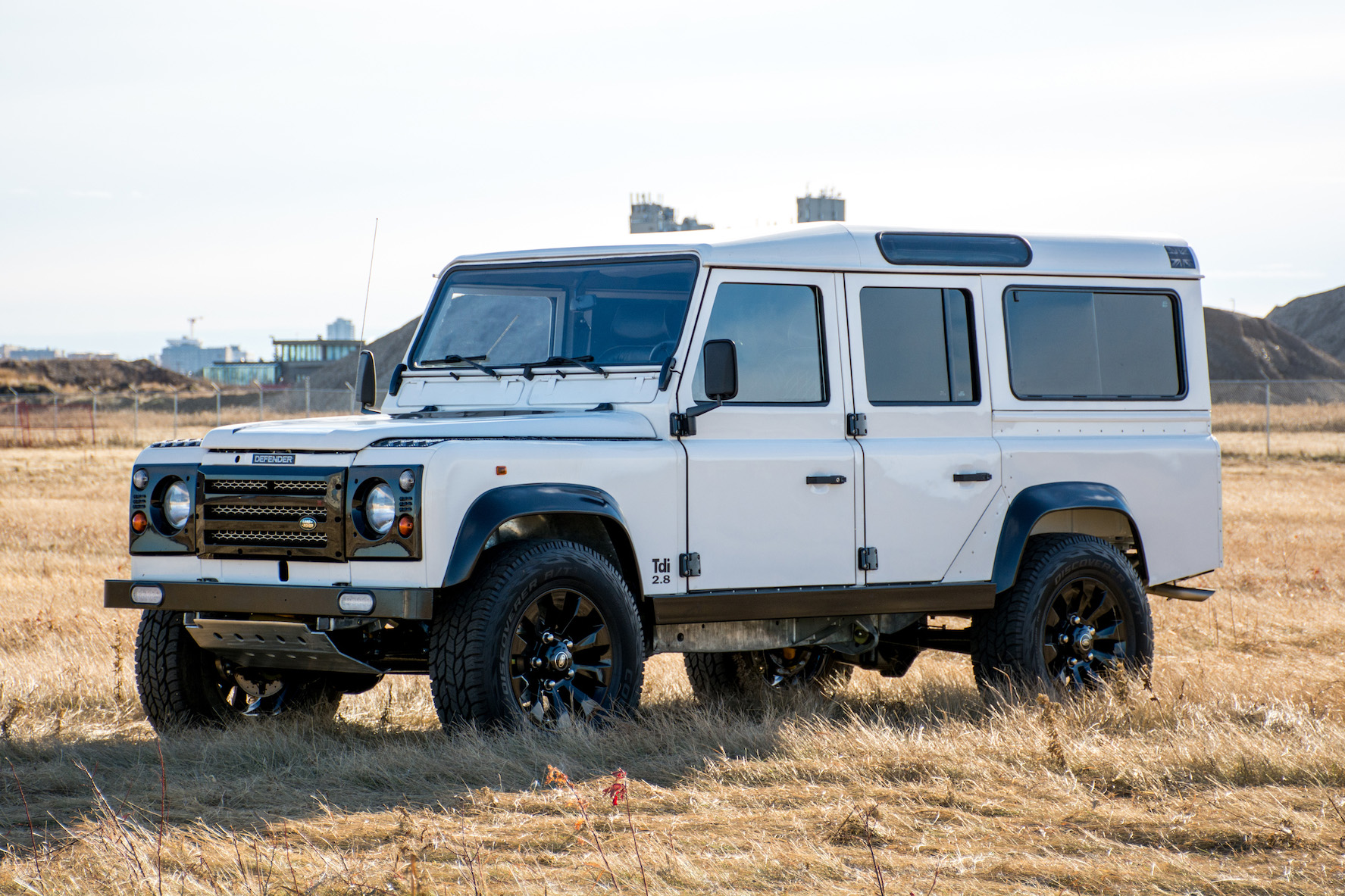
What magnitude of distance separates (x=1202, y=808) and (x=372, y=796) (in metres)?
3.01

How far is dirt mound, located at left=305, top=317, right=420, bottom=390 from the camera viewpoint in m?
70.3

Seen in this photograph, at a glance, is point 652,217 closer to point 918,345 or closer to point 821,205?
point 918,345

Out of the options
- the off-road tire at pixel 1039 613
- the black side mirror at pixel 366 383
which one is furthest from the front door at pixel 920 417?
the black side mirror at pixel 366 383

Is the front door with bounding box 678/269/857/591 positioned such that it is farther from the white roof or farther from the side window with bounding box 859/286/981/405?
the side window with bounding box 859/286/981/405

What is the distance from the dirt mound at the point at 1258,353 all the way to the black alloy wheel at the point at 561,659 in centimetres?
7856

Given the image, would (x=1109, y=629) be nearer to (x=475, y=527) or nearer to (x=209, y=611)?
(x=475, y=527)

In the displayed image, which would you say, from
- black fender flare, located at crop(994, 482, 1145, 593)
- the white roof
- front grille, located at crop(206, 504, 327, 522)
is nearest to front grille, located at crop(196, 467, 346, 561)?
front grille, located at crop(206, 504, 327, 522)

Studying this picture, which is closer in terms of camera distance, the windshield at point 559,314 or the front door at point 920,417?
the windshield at point 559,314

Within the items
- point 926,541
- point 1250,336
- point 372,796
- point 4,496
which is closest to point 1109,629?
point 926,541

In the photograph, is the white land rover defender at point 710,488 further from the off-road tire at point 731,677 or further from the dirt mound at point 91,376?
the dirt mound at point 91,376

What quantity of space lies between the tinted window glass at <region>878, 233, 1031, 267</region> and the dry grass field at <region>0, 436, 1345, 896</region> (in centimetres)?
229

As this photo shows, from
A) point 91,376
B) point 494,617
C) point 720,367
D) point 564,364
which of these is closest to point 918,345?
point 720,367

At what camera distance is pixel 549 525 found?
6.66 m

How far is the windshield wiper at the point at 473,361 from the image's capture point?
753 centimetres
